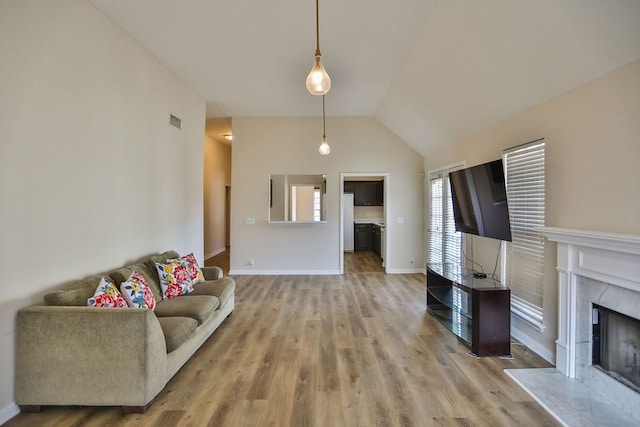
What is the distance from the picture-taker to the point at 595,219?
2127mm

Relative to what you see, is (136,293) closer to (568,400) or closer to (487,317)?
(487,317)

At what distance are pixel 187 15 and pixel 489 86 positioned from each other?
3.13 meters

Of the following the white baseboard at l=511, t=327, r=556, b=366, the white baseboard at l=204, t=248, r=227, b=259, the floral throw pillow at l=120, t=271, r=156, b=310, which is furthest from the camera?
the white baseboard at l=204, t=248, r=227, b=259

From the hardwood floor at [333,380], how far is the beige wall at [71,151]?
1.05 m

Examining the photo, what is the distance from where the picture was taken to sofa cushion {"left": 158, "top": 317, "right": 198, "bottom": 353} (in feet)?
7.12

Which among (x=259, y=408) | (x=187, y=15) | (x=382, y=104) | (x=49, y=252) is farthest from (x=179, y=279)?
(x=382, y=104)

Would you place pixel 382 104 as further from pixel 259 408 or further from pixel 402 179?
pixel 259 408

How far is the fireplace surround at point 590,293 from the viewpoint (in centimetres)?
184

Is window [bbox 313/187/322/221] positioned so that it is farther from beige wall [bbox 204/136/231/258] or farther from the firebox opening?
the firebox opening

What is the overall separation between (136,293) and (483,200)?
3.54 metres

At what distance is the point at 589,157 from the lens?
85.1 inches

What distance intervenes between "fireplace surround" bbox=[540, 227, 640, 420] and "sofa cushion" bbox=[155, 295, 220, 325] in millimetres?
3163

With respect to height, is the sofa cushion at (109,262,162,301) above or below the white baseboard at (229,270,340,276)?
above


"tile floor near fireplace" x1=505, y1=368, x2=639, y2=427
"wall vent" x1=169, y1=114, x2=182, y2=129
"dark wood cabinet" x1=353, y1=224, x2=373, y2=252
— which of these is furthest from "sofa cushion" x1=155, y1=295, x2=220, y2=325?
"dark wood cabinet" x1=353, y1=224, x2=373, y2=252
